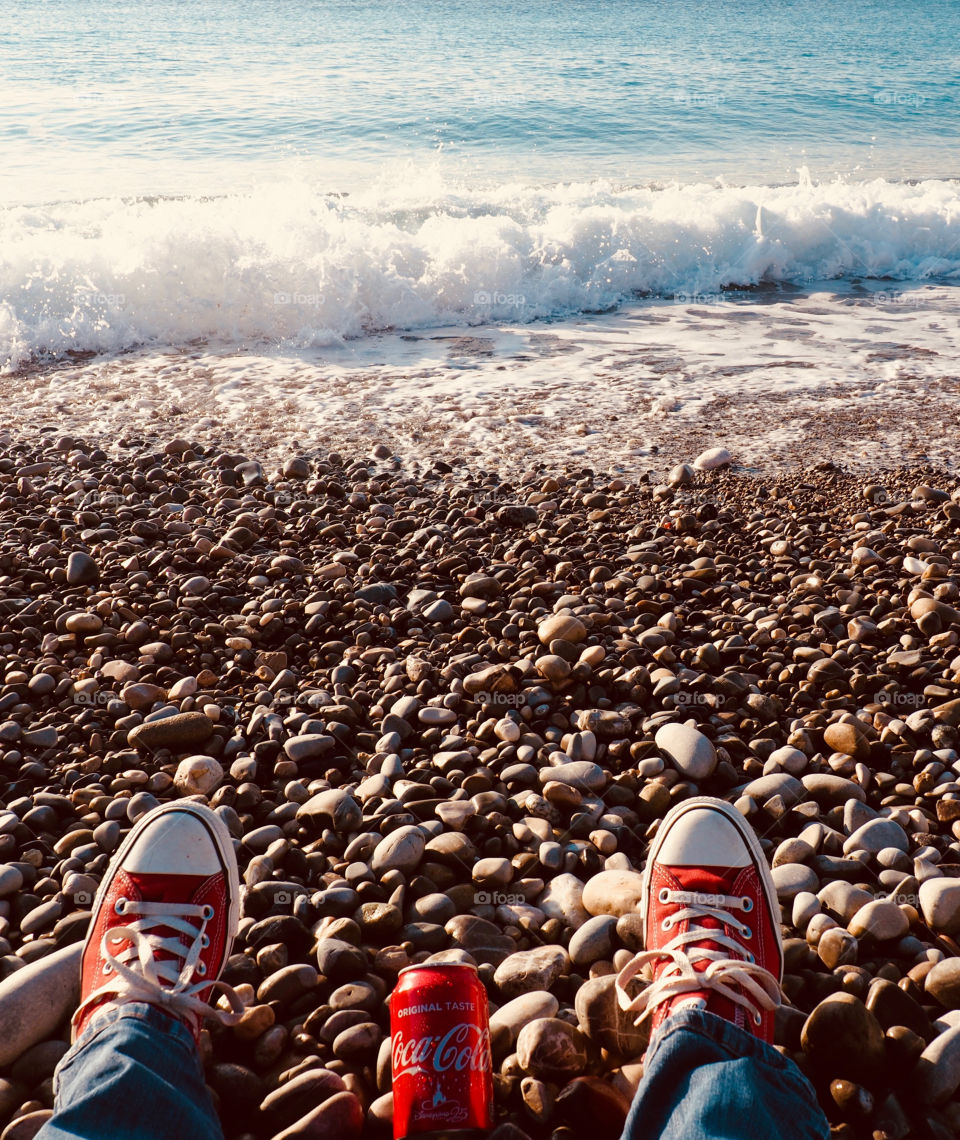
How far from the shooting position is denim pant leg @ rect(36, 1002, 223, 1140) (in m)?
1.51

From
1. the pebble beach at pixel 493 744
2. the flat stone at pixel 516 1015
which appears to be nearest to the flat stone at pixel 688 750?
the pebble beach at pixel 493 744

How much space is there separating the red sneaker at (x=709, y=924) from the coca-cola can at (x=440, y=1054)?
328 millimetres

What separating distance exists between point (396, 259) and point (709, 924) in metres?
7.27

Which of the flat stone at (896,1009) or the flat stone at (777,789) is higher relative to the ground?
the flat stone at (896,1009)

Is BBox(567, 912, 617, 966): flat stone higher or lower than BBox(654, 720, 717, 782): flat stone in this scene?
lower

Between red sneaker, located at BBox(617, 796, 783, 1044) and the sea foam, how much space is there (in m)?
5.89

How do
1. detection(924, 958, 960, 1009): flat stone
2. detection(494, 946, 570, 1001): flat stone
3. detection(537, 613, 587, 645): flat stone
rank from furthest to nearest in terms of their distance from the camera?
detection(537, 613, 587, 645): flat stone, detection(494, 946, 570, 1001): flat stone, detection(924, 958, 960, 1009): flat stone

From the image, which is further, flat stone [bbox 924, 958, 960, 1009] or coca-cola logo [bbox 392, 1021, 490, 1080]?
flat stone [bbox 924, 958, 960, 1009]

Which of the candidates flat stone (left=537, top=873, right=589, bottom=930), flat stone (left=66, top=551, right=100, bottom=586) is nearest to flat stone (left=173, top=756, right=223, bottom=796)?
flat stone (left=537, top=873, right=589, bottom=930)

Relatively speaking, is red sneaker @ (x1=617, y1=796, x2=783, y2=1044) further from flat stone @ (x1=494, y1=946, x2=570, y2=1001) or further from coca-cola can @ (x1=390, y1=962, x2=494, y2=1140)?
coca-cola can @ (x1=390, y1=962, x2=494, y2=1140)

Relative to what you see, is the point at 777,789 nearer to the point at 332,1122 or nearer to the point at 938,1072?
the point at 938,1072

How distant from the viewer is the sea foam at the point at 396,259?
7.43 metres

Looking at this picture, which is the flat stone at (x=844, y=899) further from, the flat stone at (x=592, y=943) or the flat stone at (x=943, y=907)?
the flat stone at (x=592, y=943)

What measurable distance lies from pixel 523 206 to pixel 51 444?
23.7ft
